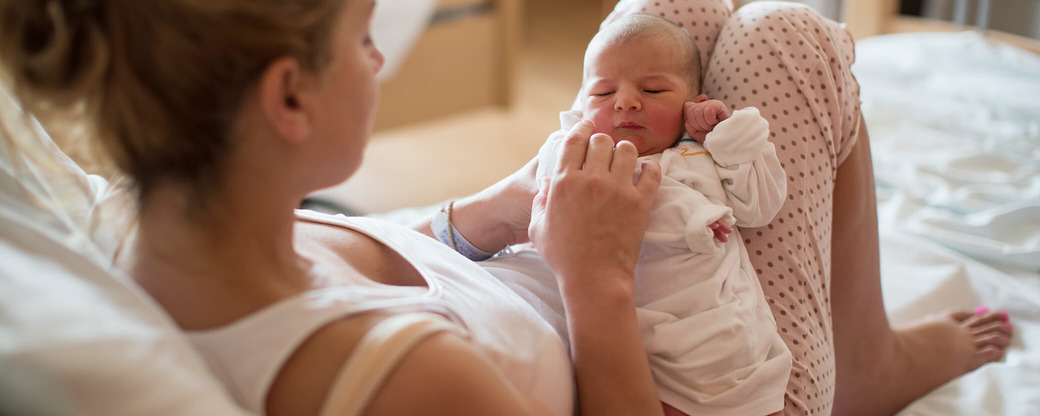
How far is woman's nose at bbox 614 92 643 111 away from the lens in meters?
1.07

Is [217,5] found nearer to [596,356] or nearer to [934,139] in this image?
[596,356]

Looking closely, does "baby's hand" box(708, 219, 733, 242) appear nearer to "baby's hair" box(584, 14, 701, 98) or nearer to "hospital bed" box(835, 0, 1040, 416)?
"baby's hair" box(584, 14, 701, 98)

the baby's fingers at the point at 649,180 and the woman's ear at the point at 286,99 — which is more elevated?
the woman's ear at the point at 286,99

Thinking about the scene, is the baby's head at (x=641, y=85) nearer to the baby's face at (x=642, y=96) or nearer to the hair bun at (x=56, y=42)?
the baby's face at (x=642, y=96)

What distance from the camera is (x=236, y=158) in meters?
0.71

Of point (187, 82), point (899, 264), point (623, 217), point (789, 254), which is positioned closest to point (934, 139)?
point (899, 264)

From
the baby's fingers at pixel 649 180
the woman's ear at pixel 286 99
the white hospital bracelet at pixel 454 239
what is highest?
the woman's ear at pixel 286 99

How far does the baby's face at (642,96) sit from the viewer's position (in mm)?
1090

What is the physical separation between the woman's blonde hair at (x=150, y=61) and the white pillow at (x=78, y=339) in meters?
0.11

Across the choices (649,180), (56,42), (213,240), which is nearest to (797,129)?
(649,180)

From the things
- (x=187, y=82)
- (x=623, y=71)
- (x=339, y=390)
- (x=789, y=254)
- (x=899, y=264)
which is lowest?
(x=899, y=264)

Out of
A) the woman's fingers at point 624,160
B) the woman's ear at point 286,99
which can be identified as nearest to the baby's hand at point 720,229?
the woman's fingers at point 624,160

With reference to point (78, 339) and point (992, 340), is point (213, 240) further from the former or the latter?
point (992, 340)

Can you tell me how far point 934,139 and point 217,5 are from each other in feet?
5.88
